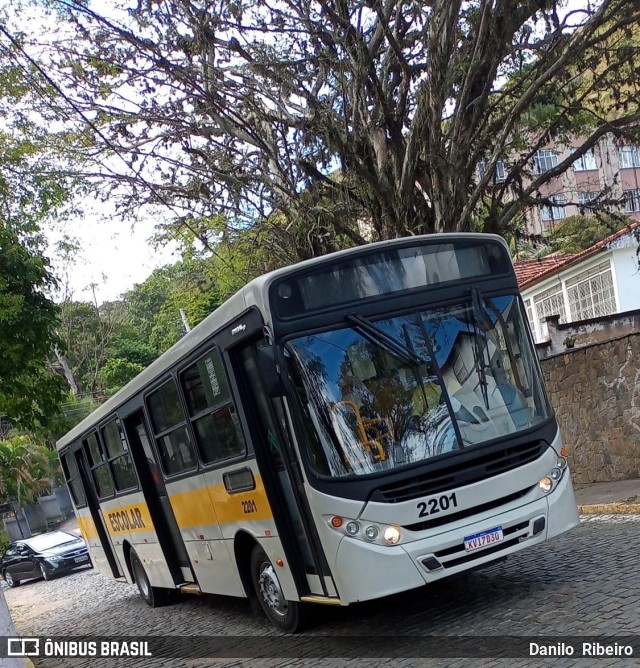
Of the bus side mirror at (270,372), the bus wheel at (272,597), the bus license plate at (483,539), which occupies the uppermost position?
the bus side mirror at (270,372)

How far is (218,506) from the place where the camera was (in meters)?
Result: 8.38

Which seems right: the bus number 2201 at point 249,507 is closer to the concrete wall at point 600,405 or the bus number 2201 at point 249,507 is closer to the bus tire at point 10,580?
the concrete wall at point 600,405

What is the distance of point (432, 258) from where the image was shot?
7.05 m

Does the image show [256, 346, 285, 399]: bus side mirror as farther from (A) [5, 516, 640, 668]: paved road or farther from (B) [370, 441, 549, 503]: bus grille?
(A) [5, 516, 640, 668]: paved road

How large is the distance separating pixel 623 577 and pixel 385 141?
963cm

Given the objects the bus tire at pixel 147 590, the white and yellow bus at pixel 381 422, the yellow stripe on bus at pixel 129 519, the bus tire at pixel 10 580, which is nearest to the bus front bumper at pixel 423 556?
the white and yellow bus at pixel 381 422

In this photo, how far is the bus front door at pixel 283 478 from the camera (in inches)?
265

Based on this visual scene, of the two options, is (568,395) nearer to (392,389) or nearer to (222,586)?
→ (222,586)

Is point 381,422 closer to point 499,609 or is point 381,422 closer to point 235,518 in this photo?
point 499,609

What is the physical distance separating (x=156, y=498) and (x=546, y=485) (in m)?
5.56

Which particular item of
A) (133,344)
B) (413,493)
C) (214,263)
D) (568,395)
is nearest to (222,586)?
(413,493)

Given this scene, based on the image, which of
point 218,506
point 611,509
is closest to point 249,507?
point 218,506

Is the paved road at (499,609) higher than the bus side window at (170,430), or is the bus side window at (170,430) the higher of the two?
the bus side window at (170,430)

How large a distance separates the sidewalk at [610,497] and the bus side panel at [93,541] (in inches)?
303
